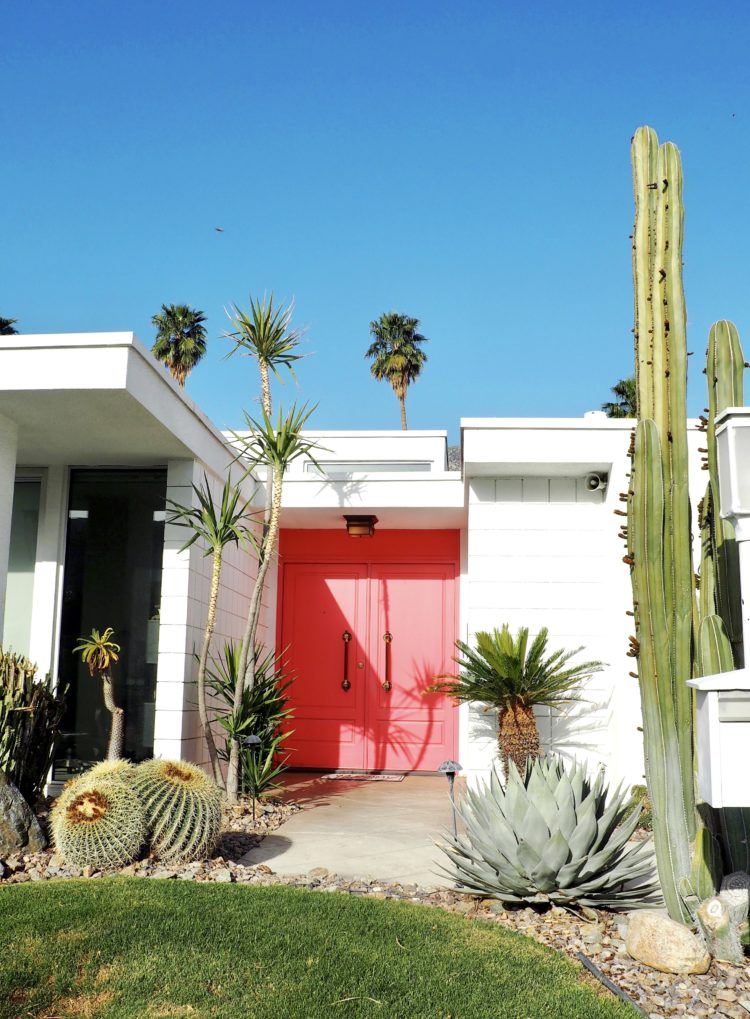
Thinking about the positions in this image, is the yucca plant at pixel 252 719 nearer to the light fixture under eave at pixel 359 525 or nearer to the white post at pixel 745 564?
the light fixture under eave at pixel 359 525

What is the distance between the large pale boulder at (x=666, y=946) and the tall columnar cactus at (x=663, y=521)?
24cm

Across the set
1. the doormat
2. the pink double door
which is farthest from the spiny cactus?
the pink double door

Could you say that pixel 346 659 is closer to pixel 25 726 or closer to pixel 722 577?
pixel 25 726

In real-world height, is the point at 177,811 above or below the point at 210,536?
below

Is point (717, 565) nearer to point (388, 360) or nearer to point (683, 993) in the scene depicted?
point (683, 993)

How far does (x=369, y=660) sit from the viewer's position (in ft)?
31.7

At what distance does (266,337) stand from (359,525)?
8.57 ft

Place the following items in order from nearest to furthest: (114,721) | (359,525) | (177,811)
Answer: (177,811)
(114,721)
(359,525)

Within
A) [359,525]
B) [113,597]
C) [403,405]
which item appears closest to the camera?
[113,597]

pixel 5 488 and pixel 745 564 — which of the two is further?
pixel 5 488

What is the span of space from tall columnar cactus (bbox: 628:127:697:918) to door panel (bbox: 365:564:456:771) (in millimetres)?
6166

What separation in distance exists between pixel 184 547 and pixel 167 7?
16.6 feet

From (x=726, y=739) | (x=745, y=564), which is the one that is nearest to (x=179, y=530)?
(x=745, y=564)

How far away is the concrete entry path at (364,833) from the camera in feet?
15.8
